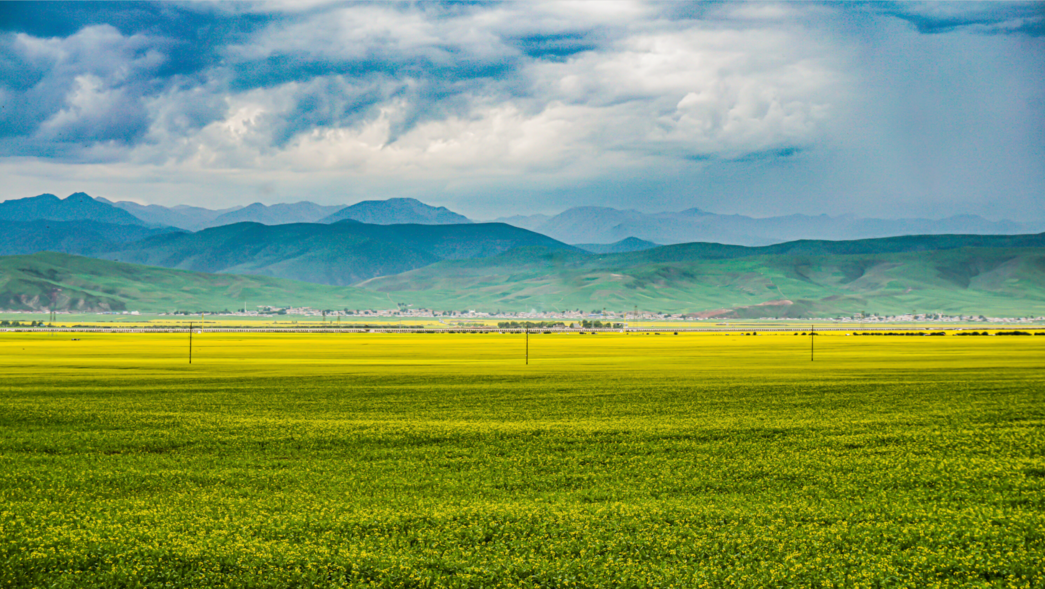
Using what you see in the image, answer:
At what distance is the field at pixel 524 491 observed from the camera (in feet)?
39.8

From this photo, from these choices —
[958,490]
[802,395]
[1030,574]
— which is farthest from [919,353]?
[1030,574]

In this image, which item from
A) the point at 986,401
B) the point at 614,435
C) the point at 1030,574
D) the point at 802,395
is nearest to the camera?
the point at 1030,574

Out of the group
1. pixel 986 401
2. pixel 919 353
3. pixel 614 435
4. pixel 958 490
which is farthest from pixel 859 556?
pixel 919 353

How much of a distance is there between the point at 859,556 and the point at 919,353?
75.3 metres

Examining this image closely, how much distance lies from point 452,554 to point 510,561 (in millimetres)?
933

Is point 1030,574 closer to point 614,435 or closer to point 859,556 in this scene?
point 859,556

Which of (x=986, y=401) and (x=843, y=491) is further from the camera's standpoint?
(x=986, y=401)

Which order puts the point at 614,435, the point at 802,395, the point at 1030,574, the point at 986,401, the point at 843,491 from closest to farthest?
the point at 1030,574 → the point at 843,491 → the point at 614,435 → the point at 986,401 → the point at 802,395

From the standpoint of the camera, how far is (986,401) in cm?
3378

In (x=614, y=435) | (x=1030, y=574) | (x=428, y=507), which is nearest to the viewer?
(x=1030, y=574)

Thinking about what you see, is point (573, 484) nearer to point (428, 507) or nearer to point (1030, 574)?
point (428, 507)

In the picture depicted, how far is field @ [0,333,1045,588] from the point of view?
12.1 metres

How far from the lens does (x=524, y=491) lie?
16766 mm

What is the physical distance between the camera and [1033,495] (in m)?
16.4
